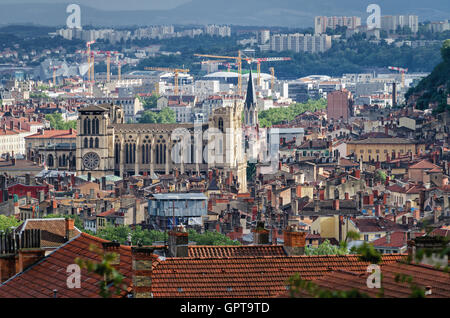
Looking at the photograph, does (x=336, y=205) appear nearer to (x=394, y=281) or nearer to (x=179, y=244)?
(x=179, y=244)

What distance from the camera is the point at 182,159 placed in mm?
99688

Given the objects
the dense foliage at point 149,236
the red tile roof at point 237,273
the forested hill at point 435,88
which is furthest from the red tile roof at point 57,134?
the red tile roof at point 237,273

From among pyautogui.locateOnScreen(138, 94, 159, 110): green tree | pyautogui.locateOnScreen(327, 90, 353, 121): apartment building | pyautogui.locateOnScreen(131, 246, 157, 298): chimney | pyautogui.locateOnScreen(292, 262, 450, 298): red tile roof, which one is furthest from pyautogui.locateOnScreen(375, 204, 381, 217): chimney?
pyautogui.locateOnScreen(138, 94, 159, 110): green tree

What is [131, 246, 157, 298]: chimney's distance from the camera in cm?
1670

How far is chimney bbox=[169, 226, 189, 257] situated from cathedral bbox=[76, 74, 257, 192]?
76.5 metres

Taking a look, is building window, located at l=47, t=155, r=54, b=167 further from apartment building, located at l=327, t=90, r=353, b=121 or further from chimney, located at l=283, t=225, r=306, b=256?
chimney, located at l=283, t=225, r=306, b=256

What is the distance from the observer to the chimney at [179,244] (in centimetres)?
2023

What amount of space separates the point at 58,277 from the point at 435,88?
287 feet

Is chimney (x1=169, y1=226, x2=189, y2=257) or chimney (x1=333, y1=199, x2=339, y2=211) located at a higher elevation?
chimney (x1=169, y1=226, x2=189, y2=257)

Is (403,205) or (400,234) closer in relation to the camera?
(400,234)
